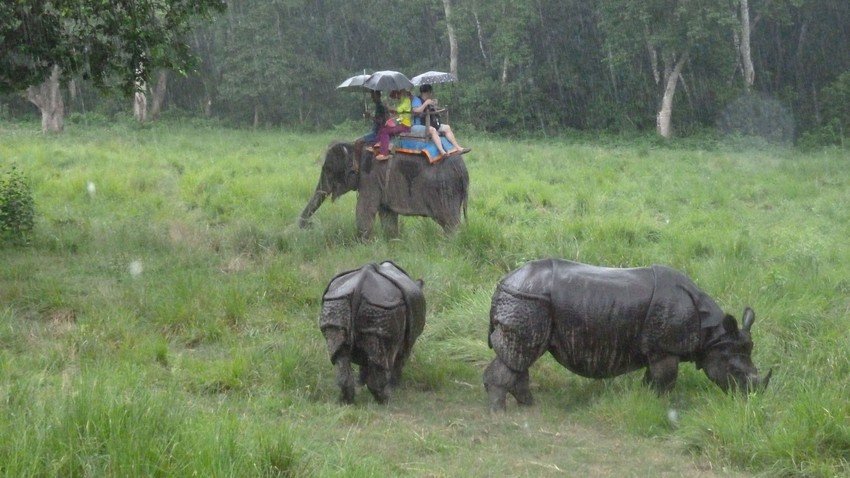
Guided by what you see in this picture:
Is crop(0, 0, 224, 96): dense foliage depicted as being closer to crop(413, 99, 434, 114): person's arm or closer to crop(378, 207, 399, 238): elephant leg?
crop(413, 99, 434, 114): person's arm

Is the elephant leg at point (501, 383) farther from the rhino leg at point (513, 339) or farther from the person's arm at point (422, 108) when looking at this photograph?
the person's arm at point (422, 108)

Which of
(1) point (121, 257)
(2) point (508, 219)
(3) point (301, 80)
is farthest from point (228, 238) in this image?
(3) point (301, 80)

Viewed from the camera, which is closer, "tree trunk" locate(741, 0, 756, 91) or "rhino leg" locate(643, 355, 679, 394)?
"rhino leg" locate(643, 355, 679, 394)

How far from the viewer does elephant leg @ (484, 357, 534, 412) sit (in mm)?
6336

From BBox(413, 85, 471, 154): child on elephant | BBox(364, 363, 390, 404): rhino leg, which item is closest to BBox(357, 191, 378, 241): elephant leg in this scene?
BBox(413, 85, 471, 154): child on elephant

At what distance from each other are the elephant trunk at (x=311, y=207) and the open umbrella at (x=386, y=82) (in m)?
1.61

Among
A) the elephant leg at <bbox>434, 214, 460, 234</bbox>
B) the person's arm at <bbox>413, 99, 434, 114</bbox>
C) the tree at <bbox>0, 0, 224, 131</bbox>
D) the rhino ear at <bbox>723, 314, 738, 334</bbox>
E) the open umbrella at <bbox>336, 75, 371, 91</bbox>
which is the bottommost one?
the elephant leg at <bbox>434, 214, 460, 234</bbox>

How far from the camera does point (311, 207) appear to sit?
12.8 meters

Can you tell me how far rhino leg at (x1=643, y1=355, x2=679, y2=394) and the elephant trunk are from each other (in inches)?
276

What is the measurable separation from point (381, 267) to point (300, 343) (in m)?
1.08

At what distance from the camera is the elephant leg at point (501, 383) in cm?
634

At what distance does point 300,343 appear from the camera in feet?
24.6

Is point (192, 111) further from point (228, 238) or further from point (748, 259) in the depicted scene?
point (748, 259)

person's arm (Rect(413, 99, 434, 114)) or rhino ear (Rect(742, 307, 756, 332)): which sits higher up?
person's arm (Rect(413, 99, 434, 114))
